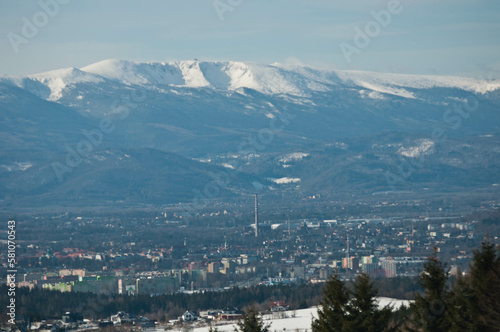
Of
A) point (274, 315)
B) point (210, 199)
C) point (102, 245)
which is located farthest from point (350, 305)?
point (210, 199)

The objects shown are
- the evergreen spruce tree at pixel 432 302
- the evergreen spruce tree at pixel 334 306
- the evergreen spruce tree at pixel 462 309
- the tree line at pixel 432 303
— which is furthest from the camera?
the evergreen spruce tree at pixel 334 306

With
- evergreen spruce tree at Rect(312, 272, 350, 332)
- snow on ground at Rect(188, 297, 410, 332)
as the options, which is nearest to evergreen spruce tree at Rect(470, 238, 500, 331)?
evergreen spruce tree at Rect(312, 272, 350, 332)

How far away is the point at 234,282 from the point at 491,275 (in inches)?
2078

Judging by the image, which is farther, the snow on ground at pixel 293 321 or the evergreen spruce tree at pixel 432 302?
the snow on ground at pixel 293 321

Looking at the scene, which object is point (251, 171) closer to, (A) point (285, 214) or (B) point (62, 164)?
(B) point (62, 164)

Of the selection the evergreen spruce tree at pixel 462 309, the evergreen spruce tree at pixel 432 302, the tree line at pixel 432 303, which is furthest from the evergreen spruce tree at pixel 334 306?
the evergreen spruce tree at pixel 462 309

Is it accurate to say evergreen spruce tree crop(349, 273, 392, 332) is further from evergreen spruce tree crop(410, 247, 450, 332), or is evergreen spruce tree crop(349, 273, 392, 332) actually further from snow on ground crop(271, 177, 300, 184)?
snow on ground crop(271, 177, 300, 184)

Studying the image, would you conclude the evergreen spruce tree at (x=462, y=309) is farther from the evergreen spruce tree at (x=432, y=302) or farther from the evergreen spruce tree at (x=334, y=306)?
the evergreen spruce tree at (x=334, y=306)

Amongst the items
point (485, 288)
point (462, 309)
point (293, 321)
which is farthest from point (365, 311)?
point (293, 321)

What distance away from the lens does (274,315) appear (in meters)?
43.5

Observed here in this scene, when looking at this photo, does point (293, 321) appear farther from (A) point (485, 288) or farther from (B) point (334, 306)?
(A) point (485, 288)

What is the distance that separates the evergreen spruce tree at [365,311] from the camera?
19906 mm

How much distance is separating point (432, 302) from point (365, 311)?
122 centimetres

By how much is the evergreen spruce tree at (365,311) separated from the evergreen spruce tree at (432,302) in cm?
56
